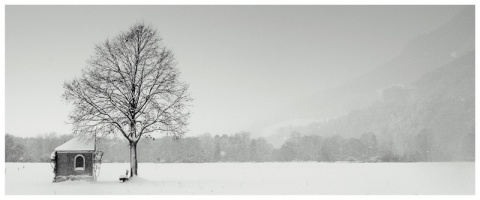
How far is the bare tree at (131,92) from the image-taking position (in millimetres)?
34000

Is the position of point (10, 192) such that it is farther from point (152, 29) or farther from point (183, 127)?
point (152, 29)

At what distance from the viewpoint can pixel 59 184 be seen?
3250 cm

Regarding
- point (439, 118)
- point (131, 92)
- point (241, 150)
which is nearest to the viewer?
point (131, 92)

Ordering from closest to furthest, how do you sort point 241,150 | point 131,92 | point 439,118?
point 131,92
point 439,118
point 241,150

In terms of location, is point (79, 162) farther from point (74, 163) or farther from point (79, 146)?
point (79, 146)

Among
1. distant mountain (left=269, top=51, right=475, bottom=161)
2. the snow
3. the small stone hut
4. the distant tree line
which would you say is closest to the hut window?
the small stone hut

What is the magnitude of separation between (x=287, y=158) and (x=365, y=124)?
6611 cm

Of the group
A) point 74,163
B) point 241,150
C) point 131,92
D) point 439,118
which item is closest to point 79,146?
point 74,163

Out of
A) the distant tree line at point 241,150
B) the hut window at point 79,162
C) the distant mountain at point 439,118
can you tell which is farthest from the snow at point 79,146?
the distant mountain at point 439,118

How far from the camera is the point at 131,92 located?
3447 cm

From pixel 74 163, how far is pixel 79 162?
38cm

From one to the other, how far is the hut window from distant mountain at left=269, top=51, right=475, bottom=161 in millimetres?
75800

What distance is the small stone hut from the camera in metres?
34.5
